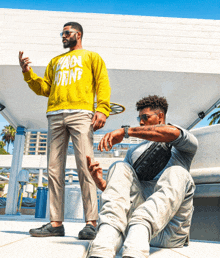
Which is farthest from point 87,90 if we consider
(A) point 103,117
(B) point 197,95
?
(B) point 197,95

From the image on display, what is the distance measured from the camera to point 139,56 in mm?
5414

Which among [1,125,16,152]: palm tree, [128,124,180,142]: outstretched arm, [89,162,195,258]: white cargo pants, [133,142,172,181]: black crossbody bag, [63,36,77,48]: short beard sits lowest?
[89,162,195,258]: white cargo pants

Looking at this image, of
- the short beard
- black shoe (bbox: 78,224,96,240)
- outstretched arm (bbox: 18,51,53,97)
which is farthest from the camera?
the short beard

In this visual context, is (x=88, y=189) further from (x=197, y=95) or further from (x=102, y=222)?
(x=197, y=95)

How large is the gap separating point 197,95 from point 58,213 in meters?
5.40

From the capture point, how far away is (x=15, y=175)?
8.47 m

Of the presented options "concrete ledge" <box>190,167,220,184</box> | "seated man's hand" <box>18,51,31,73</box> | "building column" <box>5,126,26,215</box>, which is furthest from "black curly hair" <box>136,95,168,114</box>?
"building column" <box>5,126,26,215</box>

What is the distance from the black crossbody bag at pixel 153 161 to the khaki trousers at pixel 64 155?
1.86 ft

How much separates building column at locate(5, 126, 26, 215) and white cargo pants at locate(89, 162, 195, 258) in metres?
7.51

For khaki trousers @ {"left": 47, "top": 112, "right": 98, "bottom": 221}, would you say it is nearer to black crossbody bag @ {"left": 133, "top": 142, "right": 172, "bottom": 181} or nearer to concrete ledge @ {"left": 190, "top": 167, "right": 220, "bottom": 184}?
black crossbody bag @ {"left": 133, "top": 142, "right": 172, "bottom": 181}

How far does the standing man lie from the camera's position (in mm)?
2072

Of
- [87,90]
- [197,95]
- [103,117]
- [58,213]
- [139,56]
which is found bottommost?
[58,213]

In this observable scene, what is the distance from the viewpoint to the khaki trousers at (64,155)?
2068 mm

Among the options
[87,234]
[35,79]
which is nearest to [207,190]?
[87,234]
